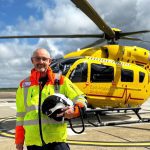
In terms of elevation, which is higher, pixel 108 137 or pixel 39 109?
pixel 39 109

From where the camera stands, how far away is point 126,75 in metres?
13.9

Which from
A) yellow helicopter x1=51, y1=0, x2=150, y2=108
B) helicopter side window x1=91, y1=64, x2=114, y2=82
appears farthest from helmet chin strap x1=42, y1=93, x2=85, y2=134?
helicopter side window x1=91, y1=64, x2=114, y2=82

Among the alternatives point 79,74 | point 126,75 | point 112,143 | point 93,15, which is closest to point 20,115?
point 112,143

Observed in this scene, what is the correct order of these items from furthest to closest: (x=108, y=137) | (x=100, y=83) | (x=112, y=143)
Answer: (x=100, y=83), (x=108, y=137), (x=112, y=143)

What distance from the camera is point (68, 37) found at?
598 inches

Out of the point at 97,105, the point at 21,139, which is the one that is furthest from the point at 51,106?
the point at 97,105

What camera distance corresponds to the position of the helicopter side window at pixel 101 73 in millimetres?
13003

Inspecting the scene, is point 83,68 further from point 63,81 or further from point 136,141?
point 63,81

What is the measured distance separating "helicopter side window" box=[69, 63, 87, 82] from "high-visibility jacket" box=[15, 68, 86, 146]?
8.70 metres

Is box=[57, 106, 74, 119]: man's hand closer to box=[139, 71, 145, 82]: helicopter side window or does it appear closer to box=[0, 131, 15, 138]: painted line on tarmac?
box=[0, 131, 15, 138]: painted line on tarmac

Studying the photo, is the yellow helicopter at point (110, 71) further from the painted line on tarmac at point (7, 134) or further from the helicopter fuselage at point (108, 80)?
the painted line on tarmac at point (7, 134)

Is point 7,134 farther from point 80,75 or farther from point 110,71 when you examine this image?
point 110,71

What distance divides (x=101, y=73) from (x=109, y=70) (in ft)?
1.40

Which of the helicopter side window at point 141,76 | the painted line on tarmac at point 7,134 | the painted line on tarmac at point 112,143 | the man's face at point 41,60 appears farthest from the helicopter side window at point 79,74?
the man's face at point 41,60
